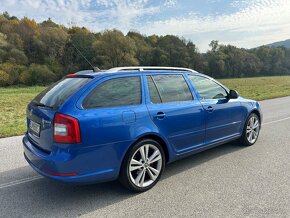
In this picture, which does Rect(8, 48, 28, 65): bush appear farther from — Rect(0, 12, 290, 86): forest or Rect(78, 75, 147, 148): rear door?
Rect(78, 75, 147, 148): rear door

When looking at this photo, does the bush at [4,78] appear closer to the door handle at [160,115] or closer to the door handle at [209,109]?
the door handle at [209,109]

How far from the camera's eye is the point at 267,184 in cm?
364

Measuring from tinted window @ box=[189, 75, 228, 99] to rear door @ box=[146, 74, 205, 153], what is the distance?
0.25 m

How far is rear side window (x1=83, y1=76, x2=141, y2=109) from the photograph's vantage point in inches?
126

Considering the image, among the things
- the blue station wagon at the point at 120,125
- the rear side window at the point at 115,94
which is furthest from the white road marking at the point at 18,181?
the rear side window at the point at 115,94

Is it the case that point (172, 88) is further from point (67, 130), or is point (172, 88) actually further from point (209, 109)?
point (67, 130)

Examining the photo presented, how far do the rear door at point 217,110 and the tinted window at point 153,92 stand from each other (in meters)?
0.88

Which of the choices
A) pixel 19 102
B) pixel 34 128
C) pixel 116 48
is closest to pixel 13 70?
pixel 116 48

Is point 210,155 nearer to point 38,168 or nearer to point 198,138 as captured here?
point 198,138

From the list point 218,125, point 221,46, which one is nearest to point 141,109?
point 218,125

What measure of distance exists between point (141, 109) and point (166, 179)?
3.93ft

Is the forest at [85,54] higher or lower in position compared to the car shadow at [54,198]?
higher

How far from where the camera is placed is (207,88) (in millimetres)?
4602

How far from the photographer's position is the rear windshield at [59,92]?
3218mm
